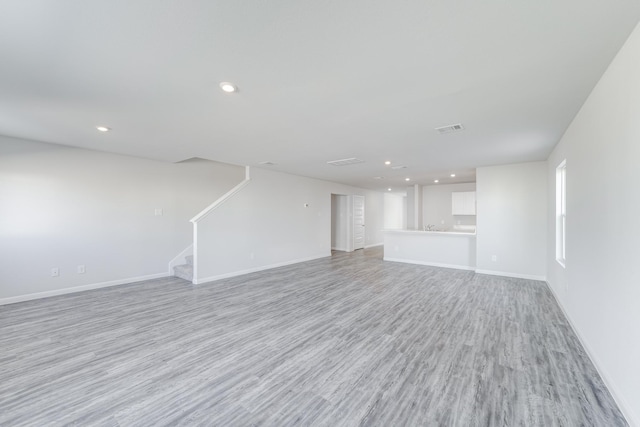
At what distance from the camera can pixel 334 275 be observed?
5723 mm

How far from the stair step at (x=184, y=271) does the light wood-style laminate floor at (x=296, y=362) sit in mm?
1002

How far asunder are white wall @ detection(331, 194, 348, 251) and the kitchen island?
6.86ft

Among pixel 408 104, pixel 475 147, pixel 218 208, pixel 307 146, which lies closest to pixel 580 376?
pixel 408 104

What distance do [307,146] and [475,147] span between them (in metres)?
→ 2.66

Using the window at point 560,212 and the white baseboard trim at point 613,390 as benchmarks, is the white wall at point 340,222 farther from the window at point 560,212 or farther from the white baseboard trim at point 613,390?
the white baseboard trim at point 613,390

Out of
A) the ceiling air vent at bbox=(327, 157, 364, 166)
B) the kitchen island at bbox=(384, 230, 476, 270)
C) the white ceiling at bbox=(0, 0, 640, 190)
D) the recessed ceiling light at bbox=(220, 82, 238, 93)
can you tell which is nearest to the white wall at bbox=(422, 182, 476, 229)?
the kitchen island at bbox=(384, 230, 476, 270)

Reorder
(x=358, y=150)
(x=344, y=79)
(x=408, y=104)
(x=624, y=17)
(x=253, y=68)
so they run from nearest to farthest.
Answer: (x=624, y=17)
(x=253, y=68)
(x=344, y=79)
(x=408, y=104)
(x=358, y=150)

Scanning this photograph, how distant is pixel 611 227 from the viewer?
195cm

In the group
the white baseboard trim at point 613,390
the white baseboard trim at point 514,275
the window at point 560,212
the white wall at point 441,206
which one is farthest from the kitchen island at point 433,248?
the white baseboard trim at point 613,390

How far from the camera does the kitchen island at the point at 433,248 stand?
629cm

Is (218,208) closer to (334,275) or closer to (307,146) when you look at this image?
(307,146)

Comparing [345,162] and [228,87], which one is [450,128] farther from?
[228,87]

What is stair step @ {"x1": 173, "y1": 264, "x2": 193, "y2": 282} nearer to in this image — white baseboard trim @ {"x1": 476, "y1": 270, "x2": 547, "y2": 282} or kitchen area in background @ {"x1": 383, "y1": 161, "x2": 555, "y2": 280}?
kitchen area in background @ {"x1": 383, "y1": 161, "x2": 555, "y2": 280}

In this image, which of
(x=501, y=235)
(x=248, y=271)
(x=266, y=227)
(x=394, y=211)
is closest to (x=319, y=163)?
(x=266, y=227)
